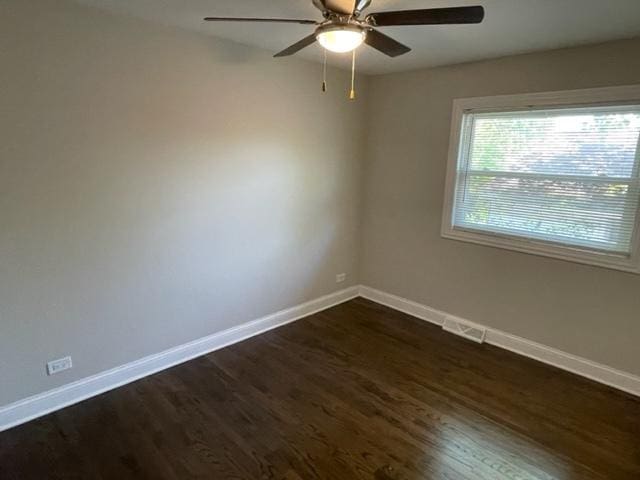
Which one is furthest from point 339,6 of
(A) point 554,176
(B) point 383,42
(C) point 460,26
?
(A) point 554,176

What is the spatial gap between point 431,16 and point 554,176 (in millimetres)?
1865

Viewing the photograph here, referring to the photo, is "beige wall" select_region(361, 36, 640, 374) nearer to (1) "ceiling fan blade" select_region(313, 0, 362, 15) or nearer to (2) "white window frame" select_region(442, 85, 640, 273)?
(2) "white window frame" select_region(442, 85, 640, 273)

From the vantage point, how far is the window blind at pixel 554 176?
2.60m

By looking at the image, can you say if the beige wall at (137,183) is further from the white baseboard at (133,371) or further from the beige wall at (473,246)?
the beige wall at (473,246)

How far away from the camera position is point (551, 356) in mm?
3051

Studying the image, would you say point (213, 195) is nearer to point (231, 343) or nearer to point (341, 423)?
point (231, 343)

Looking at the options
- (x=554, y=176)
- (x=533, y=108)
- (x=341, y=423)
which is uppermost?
(x=533, y=108)

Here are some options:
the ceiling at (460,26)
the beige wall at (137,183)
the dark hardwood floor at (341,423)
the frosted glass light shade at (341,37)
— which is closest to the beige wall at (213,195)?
the beige wall at (137,183)

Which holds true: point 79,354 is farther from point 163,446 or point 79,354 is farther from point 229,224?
point 229,224

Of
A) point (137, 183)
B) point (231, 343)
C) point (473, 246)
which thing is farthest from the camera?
point (473, 246)

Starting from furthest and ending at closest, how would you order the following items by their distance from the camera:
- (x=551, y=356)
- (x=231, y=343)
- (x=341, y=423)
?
(x=231, y=343) → (x=551, y=356) → (x=341, y=423)

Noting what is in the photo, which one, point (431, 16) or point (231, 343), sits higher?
point (431, 16)

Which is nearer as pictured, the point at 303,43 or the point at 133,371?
the point at 303,43

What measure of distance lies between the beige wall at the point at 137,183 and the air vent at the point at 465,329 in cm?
157
